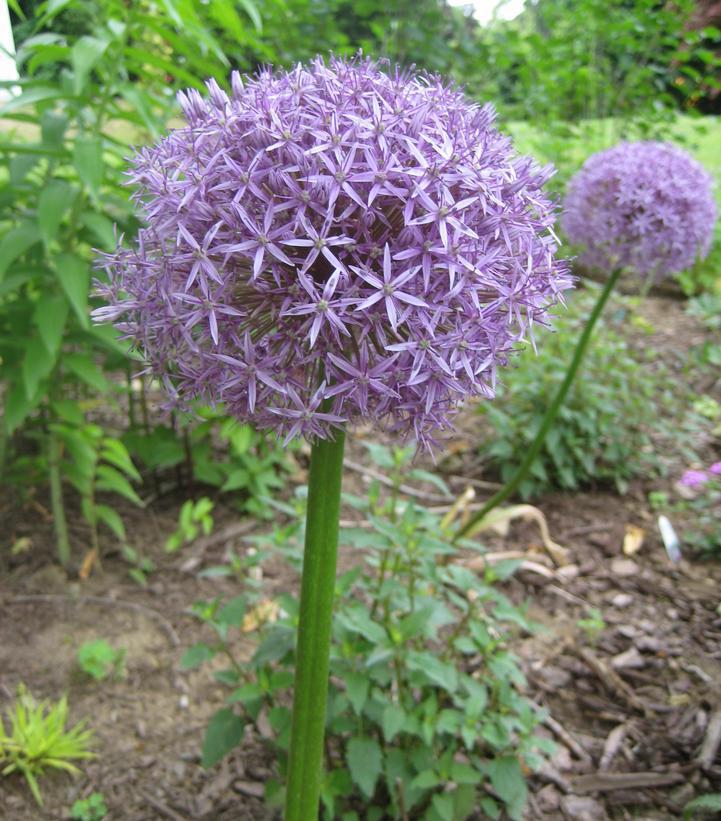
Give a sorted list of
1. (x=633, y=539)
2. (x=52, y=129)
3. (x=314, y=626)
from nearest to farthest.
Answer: (x=314, y=626) → (x=52, y=129) → (x=633, y=539)

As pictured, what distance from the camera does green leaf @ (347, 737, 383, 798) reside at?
1.87 meters

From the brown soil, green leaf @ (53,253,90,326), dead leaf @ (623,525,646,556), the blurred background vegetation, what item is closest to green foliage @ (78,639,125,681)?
the brown soil

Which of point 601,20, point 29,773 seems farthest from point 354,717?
point 601,20

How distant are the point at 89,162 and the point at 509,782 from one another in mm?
2180

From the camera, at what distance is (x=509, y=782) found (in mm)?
2002

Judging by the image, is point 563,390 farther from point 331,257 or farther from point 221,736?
point 331,257

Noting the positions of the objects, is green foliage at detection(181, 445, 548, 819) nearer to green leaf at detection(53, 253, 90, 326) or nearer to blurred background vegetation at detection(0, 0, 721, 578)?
blurred background vegetation at detection(0, 0, 721, 578)

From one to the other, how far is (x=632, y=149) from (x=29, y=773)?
322 cm

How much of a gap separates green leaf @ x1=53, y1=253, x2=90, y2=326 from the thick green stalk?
757mm

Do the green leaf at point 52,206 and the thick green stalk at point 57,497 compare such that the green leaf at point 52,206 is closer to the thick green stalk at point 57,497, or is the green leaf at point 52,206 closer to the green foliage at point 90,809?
the thick green stalk at point 57,497

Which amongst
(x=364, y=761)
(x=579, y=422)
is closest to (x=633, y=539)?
(x=579, y=422)

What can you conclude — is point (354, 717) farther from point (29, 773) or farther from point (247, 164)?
point (247, 164)

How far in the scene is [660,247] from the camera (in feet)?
9.86

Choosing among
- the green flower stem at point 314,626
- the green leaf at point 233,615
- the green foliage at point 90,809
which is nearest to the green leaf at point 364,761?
the green flower stem at point 314,626
